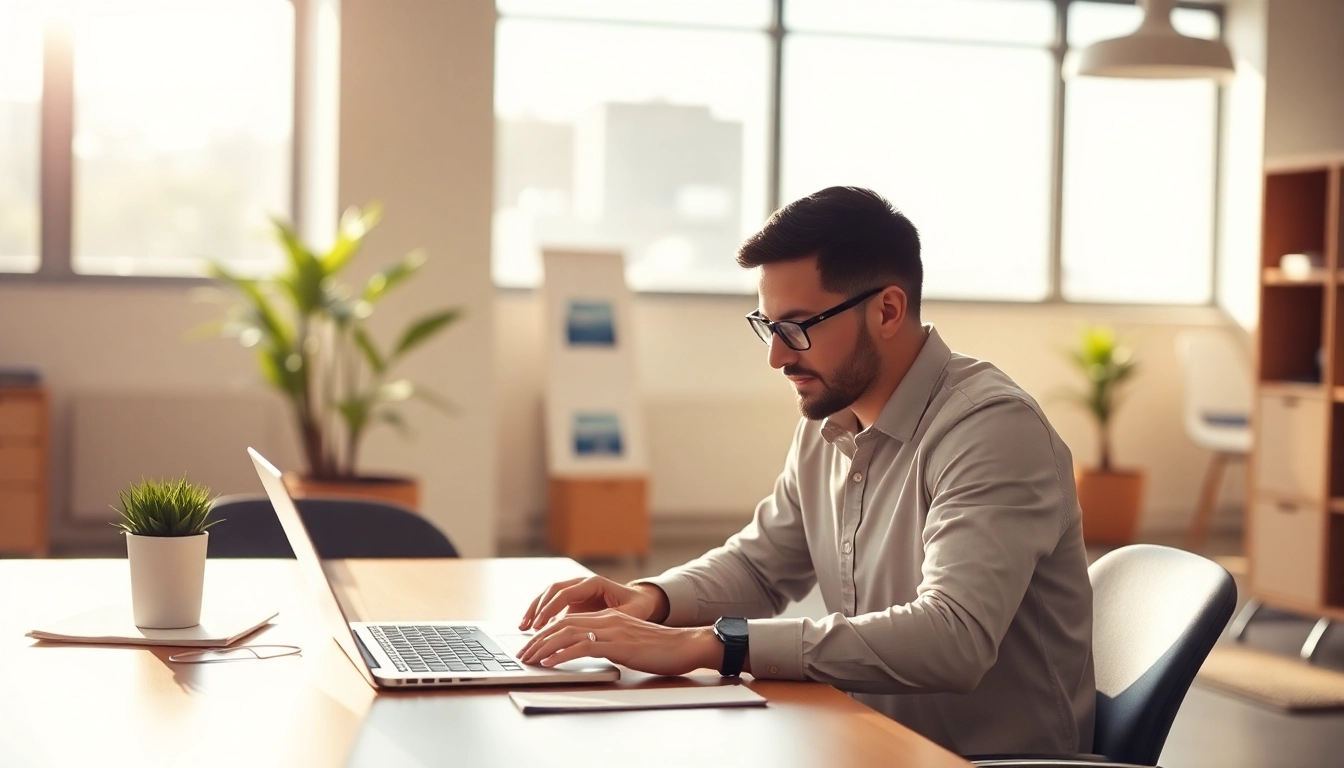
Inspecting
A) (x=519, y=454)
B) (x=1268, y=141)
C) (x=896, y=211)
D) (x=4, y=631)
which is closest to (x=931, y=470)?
(x=896, y=211)

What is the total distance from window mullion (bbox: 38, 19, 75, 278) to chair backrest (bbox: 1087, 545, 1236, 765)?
5.73 metres

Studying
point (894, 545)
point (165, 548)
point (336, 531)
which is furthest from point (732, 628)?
point (336, 531)

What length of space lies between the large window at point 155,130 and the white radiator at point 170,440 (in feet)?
2.19

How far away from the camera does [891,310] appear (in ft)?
6.47

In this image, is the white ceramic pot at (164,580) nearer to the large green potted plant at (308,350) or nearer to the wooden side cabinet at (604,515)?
the large green potted plant at (308,350)

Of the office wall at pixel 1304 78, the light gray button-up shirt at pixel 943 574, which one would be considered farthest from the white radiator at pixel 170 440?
the office wall at pixel 1304 78

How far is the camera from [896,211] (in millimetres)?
2018

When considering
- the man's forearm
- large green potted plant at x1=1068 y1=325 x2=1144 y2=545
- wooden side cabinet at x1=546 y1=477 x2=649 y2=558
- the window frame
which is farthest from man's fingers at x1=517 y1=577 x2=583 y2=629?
large green potted plant at x1=1068 y1=325 x2=1144 y2=545

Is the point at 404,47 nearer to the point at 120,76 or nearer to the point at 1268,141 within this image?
the point at 120,76

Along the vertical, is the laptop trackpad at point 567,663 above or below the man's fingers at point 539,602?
below

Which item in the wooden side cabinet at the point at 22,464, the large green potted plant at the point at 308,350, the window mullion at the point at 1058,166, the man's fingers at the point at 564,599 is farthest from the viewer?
the window mullion at the point at 1058,166

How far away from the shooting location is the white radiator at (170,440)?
6.46 metres

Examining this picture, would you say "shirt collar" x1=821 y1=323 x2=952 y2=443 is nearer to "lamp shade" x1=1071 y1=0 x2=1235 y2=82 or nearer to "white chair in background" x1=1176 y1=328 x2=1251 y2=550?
"lamp shade" x1=1071 y1=0 x2=1235 y2=82

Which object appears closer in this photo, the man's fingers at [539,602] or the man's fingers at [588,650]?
the man's fingers at [588,650]
